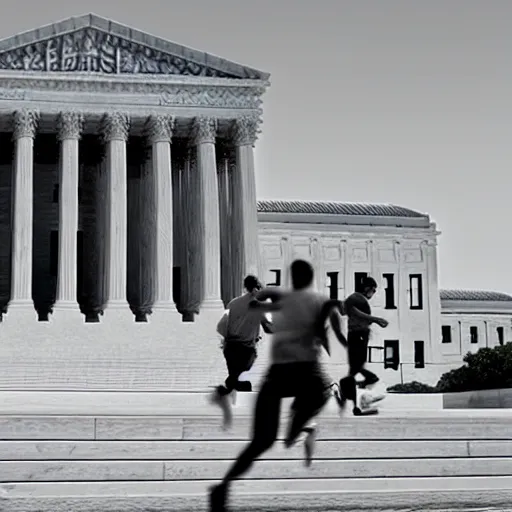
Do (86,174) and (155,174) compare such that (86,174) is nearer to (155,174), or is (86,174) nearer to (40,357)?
(155,174)

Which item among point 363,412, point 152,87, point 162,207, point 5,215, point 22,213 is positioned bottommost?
point 363,412

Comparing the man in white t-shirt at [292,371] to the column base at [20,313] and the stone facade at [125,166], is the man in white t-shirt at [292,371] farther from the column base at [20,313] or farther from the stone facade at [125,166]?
the column base at [20,313]

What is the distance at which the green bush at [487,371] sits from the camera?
60156mm

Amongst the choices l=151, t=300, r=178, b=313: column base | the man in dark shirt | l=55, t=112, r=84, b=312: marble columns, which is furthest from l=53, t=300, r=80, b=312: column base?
the man in dark shirt

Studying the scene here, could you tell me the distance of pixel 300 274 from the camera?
1195cm

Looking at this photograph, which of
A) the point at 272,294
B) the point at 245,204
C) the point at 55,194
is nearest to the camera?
the point at 272,294

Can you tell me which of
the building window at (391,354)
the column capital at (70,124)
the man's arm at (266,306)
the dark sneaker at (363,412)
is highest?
the column capital at (70,124)

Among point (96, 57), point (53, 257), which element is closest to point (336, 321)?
point (96, 57)

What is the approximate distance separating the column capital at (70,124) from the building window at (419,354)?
3400 cm

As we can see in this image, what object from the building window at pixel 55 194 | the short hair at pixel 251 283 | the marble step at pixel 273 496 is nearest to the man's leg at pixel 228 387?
→ the short hair at pixel 251 283

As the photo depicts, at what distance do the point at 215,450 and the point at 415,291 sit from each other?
6415cm

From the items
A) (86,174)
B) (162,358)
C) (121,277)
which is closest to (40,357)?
(162,358)

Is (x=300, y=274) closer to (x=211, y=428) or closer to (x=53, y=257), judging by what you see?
(x=211, y=428)

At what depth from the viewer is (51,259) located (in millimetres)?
59094
